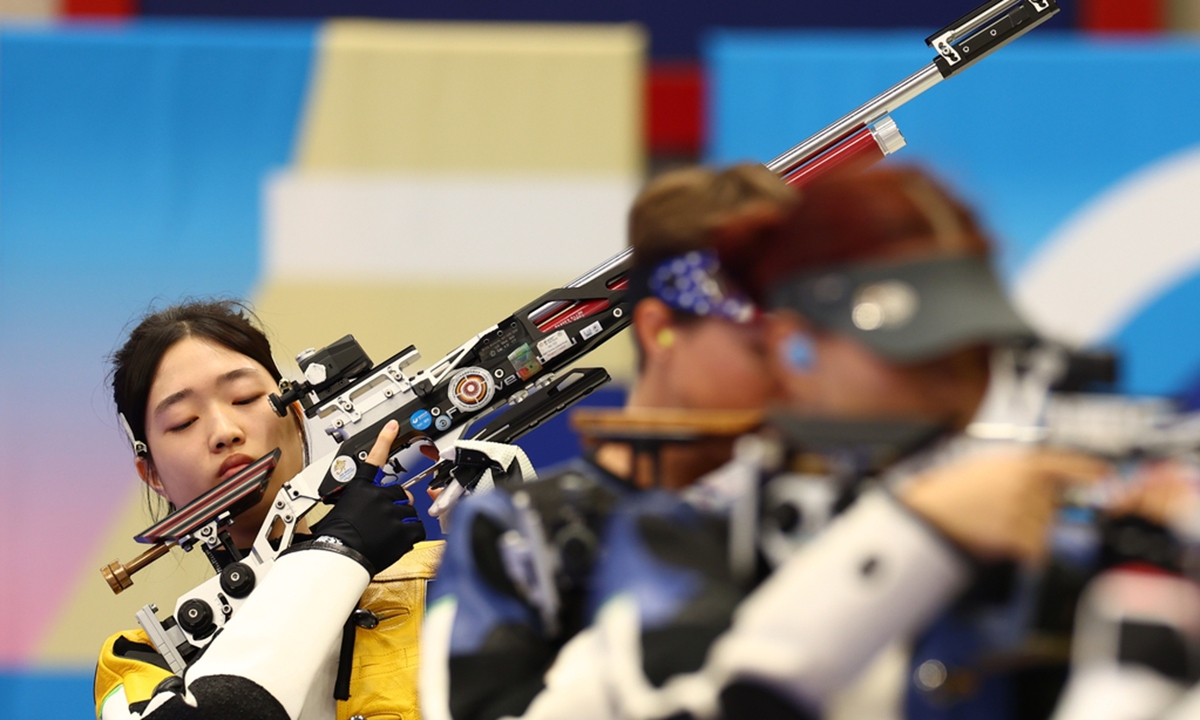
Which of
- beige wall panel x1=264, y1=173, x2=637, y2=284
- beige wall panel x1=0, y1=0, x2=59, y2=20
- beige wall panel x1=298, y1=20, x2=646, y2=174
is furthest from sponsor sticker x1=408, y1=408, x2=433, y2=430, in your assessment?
beige wall panel x1=0, y1=0, x2=59, y2=20

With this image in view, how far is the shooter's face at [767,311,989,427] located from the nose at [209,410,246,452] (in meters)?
1.10

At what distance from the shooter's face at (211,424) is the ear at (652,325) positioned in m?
0.88

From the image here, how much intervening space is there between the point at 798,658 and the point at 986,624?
0.12 meters

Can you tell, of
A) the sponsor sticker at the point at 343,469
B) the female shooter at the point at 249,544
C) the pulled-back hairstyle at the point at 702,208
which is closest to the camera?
the pulled-back hairstyle at the point at 702,208

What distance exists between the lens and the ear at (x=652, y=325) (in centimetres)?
104

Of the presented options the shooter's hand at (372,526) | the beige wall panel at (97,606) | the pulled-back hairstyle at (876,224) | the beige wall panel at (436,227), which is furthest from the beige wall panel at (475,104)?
the pulled-back hairstyle at (876,224)

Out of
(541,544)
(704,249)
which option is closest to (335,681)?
(541,544)

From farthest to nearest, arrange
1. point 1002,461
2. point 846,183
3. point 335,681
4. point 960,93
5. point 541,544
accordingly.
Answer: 1. point 960,93
2. point 335,681
3. point 541,544
4. point 846,183
5. point 1002,461

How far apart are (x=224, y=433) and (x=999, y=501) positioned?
4.08 ft

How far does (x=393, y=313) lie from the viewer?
305cm

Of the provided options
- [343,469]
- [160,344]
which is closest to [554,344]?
[343,469]

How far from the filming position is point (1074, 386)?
844 mm

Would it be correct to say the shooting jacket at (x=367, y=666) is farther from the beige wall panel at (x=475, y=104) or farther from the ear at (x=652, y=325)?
the beige wall panel at (x=475, y=104)

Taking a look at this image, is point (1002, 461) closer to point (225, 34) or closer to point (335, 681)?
point (335, 681)
